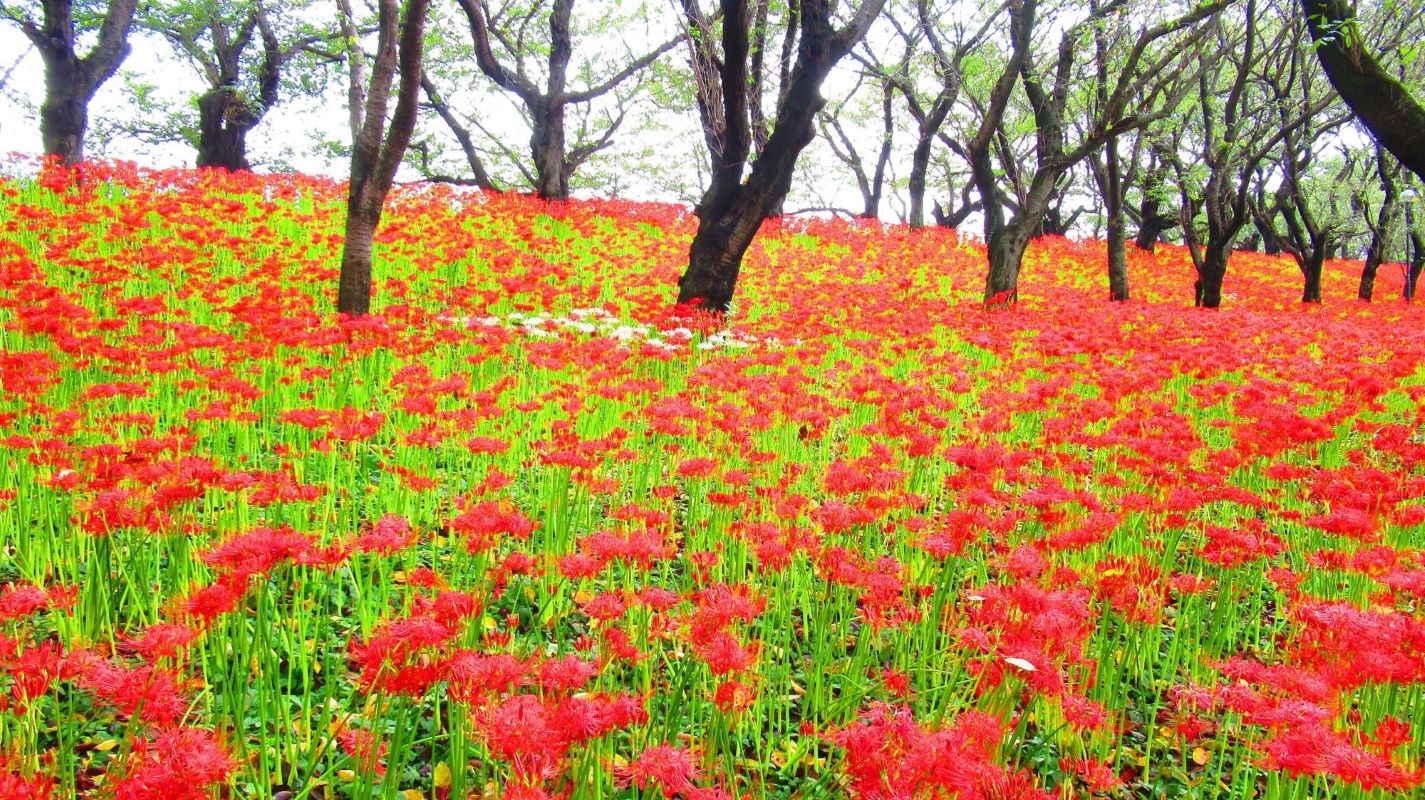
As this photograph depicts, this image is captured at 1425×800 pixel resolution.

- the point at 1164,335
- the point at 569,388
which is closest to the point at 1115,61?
the point at 1164,335

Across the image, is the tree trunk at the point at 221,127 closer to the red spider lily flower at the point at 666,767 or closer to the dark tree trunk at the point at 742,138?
the dark tree trunk at the point at 742,138

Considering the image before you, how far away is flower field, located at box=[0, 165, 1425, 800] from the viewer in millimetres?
2285

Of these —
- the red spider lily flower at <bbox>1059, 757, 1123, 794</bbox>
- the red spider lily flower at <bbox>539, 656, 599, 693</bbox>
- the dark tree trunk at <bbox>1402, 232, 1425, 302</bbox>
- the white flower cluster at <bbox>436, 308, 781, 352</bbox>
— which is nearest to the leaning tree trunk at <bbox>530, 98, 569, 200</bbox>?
the white flower cluster at <bbox>436, 308, 781, 352</bbox>

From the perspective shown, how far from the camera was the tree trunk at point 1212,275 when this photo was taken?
57.0 feet

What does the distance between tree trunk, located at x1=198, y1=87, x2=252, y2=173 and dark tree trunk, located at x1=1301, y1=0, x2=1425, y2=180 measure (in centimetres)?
2307

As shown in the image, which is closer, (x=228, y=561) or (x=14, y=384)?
(x=228, y=561)

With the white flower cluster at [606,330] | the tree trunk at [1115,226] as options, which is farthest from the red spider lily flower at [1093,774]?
the tree trunk at [1115,226]

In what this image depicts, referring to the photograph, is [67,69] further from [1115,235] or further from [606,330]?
[1115,235]

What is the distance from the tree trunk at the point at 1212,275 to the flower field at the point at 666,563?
812 cm

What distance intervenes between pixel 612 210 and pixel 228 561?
718 inches

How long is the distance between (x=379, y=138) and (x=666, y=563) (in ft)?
22.8

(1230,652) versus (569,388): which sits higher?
(569,388)

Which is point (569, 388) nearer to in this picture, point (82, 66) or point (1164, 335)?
point (1164, 335)

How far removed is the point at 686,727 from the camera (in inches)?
128
